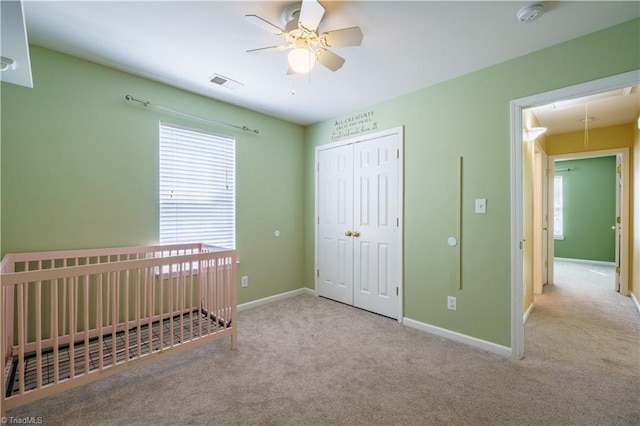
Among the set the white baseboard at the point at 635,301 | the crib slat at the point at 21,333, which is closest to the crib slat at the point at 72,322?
the crib slat at the point at 21,333

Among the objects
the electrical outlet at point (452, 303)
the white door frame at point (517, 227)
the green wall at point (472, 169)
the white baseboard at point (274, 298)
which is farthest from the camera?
the white baseboard at point (274, 298)

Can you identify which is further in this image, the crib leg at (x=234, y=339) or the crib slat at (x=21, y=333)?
the crib leg at (x=234, y=339)

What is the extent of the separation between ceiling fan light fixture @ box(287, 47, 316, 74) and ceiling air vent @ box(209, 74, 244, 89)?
1049 millimetres

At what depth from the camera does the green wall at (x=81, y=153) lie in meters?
2.12

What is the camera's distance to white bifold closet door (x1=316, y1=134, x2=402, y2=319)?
315 centimetres

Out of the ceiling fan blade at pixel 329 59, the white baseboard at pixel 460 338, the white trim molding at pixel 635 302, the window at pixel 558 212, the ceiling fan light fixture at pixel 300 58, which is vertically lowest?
the white baseboard at pixel 460 338

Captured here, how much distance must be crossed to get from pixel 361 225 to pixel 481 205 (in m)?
1.36

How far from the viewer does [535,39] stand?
204cm

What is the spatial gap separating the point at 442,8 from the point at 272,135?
249 cm

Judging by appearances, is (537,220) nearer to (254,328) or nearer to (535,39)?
(535,39)

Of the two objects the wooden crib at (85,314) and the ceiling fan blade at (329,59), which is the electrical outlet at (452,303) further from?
the ceiling fan blade at (329,59)

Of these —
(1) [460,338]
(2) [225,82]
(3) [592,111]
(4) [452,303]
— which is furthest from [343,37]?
(3) [592,111]

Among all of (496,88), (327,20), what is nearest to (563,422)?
(496,88)

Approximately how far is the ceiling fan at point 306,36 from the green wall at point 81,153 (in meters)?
1.64
